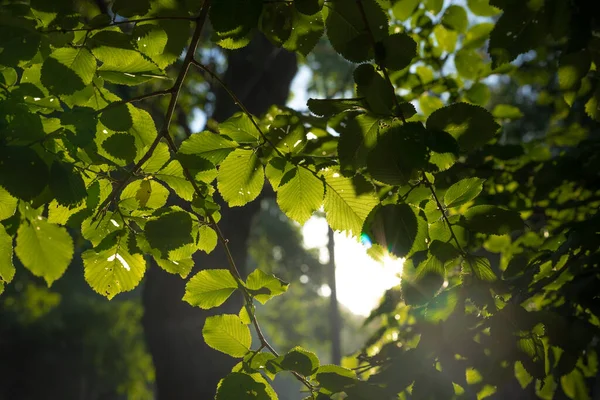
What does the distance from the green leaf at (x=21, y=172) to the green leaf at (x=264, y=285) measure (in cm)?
54

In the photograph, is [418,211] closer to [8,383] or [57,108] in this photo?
[57,108]

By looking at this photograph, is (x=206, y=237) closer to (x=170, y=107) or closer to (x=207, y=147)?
(x=207, y=147)

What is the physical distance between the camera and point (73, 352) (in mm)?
18750

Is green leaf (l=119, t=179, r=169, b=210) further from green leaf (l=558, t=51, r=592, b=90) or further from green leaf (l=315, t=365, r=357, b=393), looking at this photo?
green leaf (l=558, t=51, r=592, b=90)

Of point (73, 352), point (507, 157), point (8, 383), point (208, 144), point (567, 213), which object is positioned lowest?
point (8, 383)

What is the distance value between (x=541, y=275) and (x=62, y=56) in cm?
142

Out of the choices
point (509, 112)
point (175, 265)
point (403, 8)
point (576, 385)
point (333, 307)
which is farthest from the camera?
point (333, 307)

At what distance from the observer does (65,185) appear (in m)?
0.88

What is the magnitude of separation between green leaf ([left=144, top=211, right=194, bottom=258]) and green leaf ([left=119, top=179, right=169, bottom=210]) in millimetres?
118

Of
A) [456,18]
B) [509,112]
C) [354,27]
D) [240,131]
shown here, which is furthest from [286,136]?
[509,112]

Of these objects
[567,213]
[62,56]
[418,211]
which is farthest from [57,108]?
[567,213]

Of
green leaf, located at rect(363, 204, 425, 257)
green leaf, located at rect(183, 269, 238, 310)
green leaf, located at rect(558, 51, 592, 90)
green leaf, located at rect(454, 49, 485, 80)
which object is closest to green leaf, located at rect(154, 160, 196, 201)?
green leaf, located at rect(183, 269, 238, 310)

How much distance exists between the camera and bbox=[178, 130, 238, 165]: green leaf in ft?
3.83

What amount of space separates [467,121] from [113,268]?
90 cm
